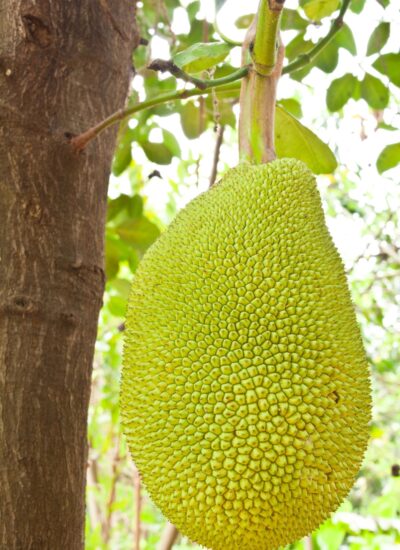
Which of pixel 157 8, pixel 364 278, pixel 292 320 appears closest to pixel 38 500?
pixel 292 320

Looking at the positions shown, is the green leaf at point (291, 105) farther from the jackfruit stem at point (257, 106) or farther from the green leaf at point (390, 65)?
the jackfruit stem at point (257, 106)

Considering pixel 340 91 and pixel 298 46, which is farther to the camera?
pixel 340 91

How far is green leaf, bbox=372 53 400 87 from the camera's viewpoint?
1241 millimetres

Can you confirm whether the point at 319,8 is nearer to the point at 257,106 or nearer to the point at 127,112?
the point at 257,106

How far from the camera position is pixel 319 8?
1.01m

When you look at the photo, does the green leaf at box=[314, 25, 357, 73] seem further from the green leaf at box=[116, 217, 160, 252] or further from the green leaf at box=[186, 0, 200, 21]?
the green leaf at box=[116, 217, 160, 252]

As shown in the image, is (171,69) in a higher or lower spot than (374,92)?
lower

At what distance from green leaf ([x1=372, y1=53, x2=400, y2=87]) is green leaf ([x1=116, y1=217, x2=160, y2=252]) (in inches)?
21.3

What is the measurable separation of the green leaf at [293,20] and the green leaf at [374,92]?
6.9 inches

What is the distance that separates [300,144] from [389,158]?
0.82 feet

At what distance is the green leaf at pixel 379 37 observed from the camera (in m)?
1.20

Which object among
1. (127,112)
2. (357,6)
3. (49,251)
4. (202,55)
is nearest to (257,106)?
(202,55)

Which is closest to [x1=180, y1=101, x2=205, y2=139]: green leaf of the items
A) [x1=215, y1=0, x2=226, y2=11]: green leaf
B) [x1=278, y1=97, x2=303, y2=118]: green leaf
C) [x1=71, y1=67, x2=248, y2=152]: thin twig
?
[x1=278, y1=97, x2=303, y2=118]: green leaf

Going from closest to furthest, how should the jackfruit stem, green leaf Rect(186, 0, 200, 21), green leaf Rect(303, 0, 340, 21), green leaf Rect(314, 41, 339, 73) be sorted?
the jackfruit stem < green leaf Rect(303, 0, 340, 21) < green leaf Rect(314, 41, 339, 73) < green leaf Rect(186, 0, 200, 21)
